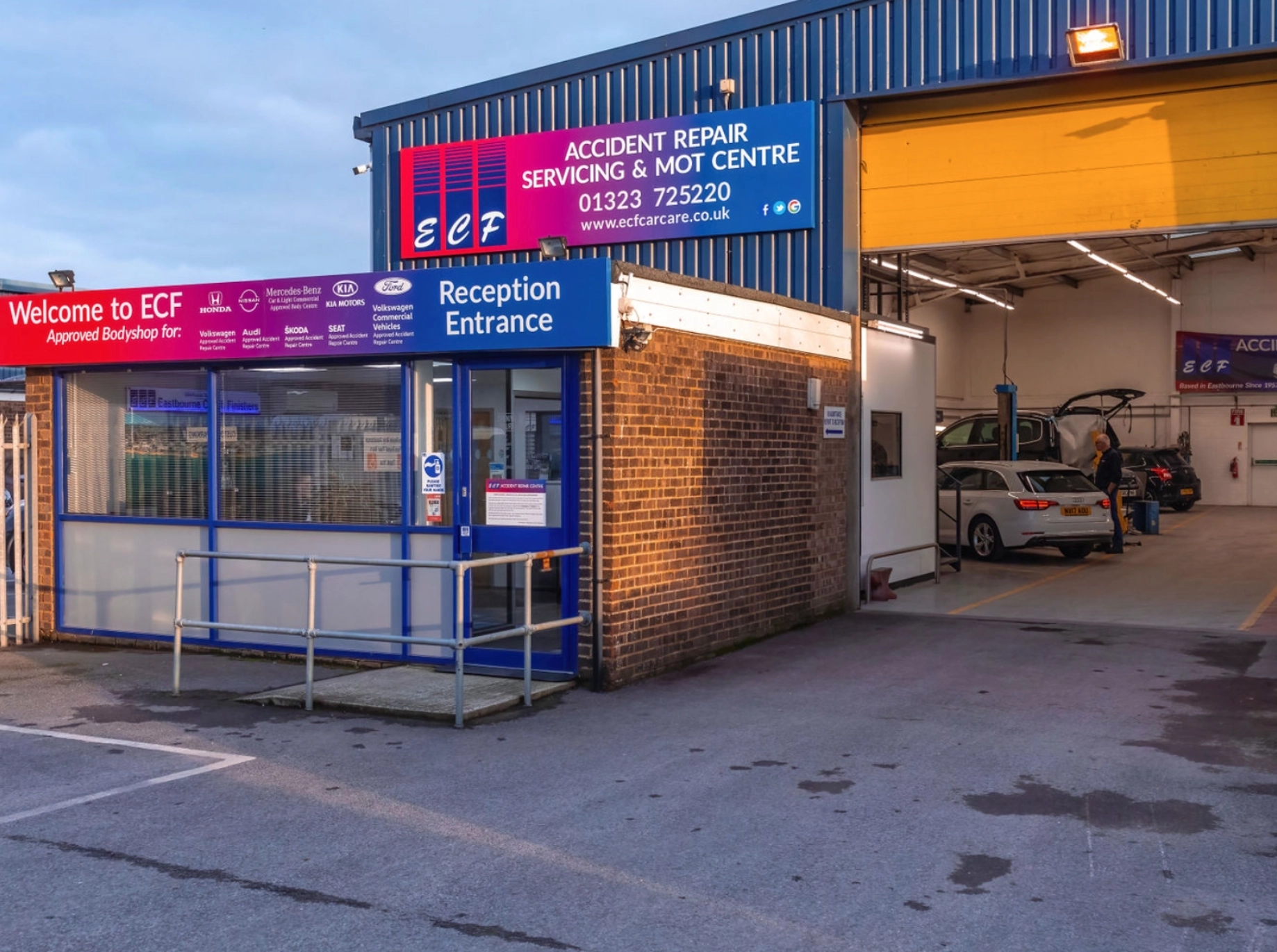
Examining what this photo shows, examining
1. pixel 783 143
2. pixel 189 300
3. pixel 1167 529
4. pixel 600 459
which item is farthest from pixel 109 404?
pixel 1167 529

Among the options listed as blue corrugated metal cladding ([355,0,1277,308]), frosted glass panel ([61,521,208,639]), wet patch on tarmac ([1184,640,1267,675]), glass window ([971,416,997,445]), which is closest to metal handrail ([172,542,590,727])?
frosted glass panel ([61,521,208,639])

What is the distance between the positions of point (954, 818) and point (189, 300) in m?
7.78

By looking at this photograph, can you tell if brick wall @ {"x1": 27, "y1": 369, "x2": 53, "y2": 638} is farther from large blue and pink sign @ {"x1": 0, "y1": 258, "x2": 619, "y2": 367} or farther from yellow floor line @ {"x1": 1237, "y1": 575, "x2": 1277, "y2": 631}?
yellow floor line @ {"x1": 1237, "y1": 575, "x2": 1277, "y2": 631}

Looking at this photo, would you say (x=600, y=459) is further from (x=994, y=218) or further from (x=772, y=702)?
(x=994, y=218)

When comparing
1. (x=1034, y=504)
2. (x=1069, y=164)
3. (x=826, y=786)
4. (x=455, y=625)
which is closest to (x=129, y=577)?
(x=455, y=625)

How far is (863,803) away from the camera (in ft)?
21.0

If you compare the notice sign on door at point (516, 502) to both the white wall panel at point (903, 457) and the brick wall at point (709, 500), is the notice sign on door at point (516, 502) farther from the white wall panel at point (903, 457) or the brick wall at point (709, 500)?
the white wall panel at point (903, 457)

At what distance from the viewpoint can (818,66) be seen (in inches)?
551

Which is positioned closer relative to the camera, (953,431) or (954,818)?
(954,818)

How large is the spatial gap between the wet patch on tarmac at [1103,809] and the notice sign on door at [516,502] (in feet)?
14.0

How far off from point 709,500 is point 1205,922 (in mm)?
6388

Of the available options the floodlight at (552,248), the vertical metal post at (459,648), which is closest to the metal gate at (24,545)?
the floodlight at (552,248)

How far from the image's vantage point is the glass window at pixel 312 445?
1045 centimetres

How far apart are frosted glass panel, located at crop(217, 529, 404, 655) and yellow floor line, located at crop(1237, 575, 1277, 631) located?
7.90 metres
